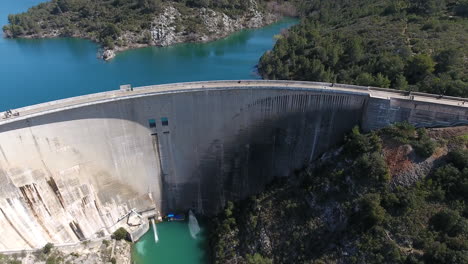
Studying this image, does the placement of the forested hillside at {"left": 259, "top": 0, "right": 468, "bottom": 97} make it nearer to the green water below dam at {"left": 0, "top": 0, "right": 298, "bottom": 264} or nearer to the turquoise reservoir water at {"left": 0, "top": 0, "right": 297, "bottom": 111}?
the green water below dam at {"left": 0, "top": 0, "right": 298, "bottom": 264}

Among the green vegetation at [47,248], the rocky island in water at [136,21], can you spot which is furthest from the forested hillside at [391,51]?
the green vegetation at [47,248]

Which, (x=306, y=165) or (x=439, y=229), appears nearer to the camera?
(x=439, y=229)

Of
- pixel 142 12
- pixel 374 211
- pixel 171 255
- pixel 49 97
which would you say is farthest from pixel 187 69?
pixel 374 211

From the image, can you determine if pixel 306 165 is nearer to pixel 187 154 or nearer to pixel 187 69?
pixel 187 154

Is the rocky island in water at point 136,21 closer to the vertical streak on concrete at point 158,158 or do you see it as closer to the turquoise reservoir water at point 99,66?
the turquoise reservoir water at point 99,66

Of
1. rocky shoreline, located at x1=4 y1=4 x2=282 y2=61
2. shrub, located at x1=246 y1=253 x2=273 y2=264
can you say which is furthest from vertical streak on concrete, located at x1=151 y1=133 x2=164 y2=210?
rocky shoreline, located at x1=4 y1=4 x2=282 y2=61
